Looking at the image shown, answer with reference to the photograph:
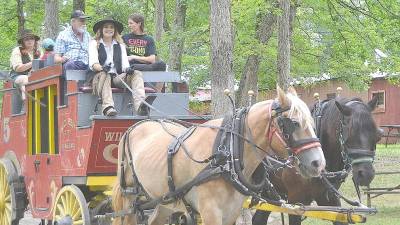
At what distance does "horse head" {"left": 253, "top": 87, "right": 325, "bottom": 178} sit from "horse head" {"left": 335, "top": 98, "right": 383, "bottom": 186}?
1.16 metres

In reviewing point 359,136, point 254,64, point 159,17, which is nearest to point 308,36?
→ point 254,64

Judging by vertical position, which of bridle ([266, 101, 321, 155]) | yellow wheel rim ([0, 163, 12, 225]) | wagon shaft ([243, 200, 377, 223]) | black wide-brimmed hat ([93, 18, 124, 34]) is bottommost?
yellow wheel rim ([0, 163, 12, 225])

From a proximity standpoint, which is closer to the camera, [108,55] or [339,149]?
[339,149]

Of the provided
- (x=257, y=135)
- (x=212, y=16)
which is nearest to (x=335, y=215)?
(x=257, y=135)

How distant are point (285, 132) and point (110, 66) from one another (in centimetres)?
333

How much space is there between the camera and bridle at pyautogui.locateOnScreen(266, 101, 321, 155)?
6.64 m

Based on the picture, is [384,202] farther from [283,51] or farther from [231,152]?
[231,152]

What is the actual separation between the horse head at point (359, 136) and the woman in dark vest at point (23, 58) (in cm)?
477

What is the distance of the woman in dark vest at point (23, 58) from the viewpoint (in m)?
11.0

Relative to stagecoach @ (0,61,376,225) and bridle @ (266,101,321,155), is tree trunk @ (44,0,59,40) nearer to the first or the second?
stagecoach @ (0,61,376,225)

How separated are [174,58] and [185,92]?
994cm

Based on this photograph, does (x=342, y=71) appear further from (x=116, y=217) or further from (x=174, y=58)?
(x=116, y=217)

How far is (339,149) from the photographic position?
8.33m

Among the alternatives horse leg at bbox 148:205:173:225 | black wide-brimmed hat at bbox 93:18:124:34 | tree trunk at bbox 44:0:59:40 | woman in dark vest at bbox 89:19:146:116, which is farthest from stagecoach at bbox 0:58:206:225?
tree trunk at bbox 44:0:59:40
